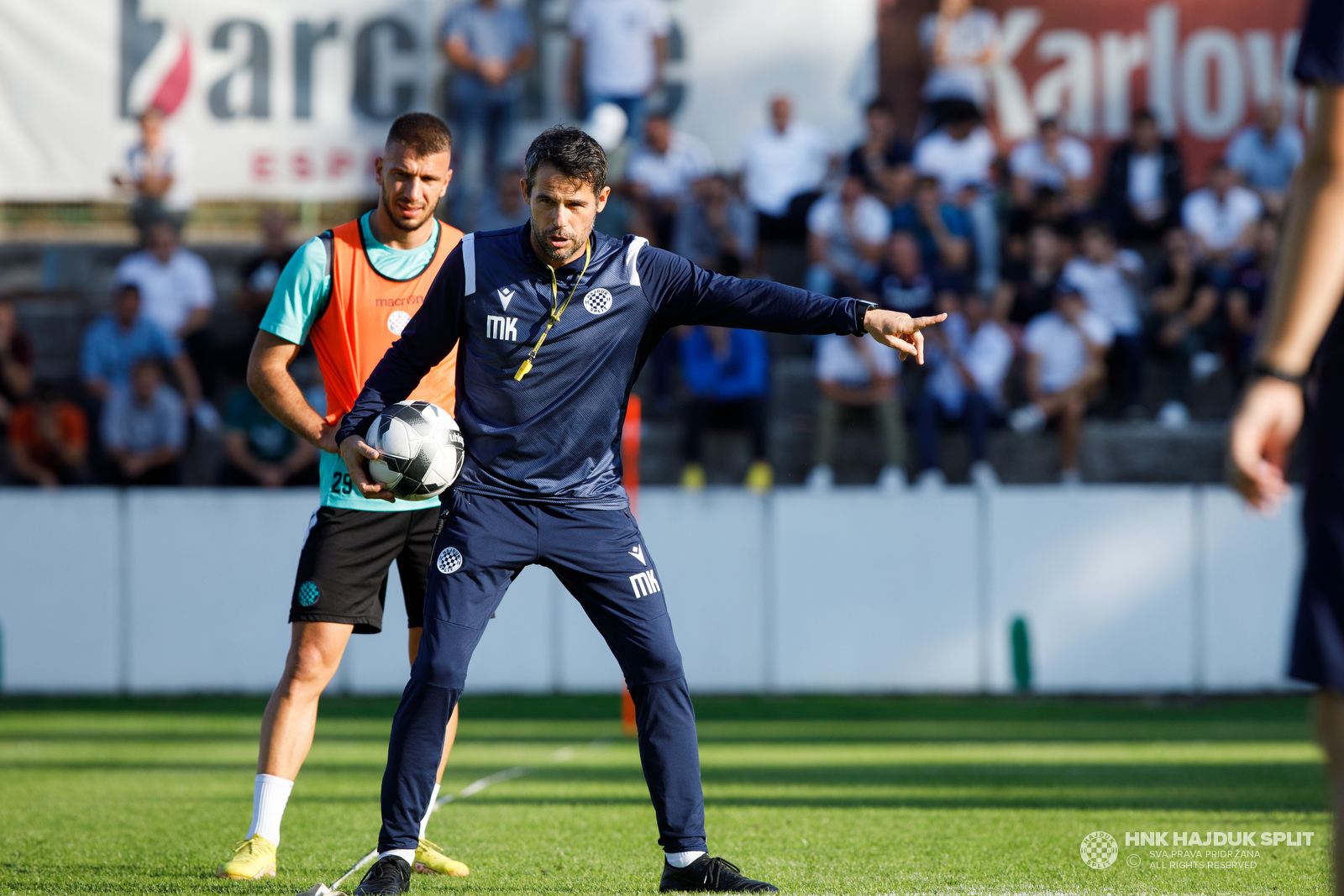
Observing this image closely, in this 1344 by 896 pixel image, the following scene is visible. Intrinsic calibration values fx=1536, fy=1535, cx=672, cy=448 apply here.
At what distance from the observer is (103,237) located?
17234 mm

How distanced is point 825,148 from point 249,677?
8.03 metres

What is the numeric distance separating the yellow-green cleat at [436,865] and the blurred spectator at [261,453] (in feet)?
28.9

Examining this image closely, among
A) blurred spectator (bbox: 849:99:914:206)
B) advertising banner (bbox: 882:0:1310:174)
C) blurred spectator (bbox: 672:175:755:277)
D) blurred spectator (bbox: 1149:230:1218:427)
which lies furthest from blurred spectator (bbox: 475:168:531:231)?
blurred spectator (bbox: 1149:230:1218:427)

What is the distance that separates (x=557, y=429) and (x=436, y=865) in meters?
1.67

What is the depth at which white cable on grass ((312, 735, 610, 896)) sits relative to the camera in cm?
465

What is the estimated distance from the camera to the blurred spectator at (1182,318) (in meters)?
14.9

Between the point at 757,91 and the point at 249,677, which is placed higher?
the point at 757,91

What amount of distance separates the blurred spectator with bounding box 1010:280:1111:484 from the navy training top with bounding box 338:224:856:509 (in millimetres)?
9902

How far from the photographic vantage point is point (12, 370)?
1467cm

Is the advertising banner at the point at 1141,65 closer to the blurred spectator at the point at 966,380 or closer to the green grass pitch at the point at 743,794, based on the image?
the blurred spectator at the point at 966,380

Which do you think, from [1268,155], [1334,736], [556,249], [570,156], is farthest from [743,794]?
[1268,155]

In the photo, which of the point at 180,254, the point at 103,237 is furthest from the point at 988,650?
the point at 103,237

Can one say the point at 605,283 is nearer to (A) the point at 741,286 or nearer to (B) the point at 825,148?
(A) the point at 741,286
